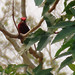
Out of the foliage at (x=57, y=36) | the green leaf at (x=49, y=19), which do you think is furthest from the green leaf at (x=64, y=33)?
the green leaf at (x=49, y=19)

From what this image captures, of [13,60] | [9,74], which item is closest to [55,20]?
[9,74]

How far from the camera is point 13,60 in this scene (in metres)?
5.00

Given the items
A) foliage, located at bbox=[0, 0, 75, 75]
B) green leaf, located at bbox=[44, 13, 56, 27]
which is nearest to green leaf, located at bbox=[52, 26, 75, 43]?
foliage, located at bbox=[0, 0, 75, 75]

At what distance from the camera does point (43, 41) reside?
63 cm

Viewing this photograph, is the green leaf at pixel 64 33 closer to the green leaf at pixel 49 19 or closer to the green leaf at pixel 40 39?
the green leaf at pixel 40 39

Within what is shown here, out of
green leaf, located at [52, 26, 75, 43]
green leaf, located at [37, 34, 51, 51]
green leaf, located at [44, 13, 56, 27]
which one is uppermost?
green leaf, located at [44, 13, 56, 27]

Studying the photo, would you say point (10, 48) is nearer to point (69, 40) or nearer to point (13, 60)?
point (13, 60)

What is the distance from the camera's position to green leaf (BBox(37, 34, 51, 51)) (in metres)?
0.61

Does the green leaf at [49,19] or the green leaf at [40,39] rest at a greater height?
the green leaf at [49,19]

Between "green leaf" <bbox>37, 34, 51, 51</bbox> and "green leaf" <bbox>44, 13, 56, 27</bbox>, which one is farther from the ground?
"green leaf" <bbox>44, 13, 56, 27</bbox>

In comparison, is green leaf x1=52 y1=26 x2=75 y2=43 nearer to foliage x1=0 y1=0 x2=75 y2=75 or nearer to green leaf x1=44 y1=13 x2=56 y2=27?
foliage x1=0 y1=0 x2=75 y2=75

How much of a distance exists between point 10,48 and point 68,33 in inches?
181

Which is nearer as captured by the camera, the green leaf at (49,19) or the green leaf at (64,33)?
the green leaf at (64,33)

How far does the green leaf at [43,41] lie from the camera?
609mm
